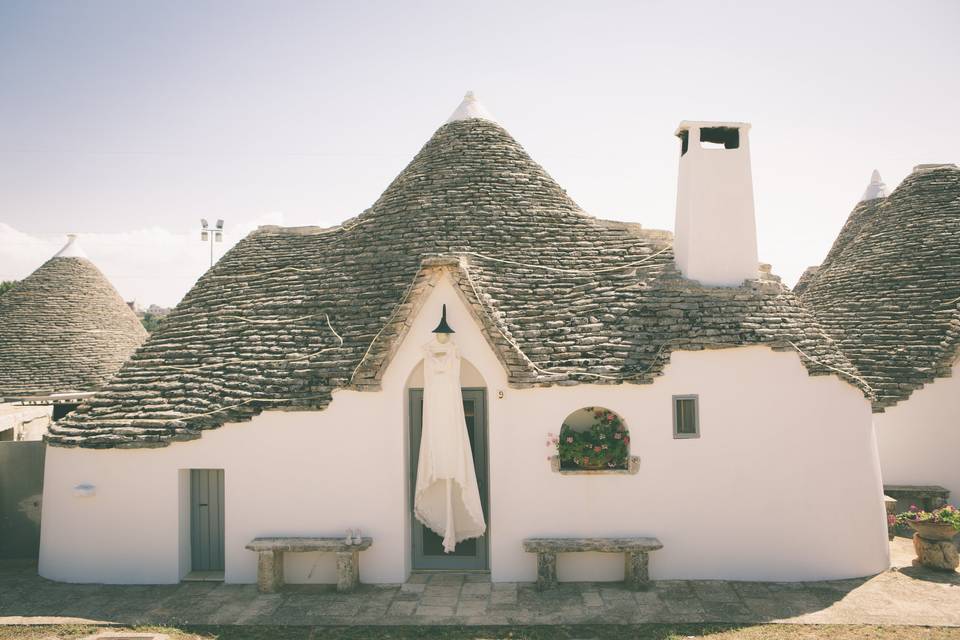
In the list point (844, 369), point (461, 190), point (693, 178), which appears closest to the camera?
point (844, 369)

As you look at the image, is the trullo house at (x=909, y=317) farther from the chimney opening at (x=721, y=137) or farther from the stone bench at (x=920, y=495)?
the chimney opening at (x=721, y=137)

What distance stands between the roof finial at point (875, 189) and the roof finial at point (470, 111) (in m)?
14.8

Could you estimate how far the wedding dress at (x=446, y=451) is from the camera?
29.9 feet

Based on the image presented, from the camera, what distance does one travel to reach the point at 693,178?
10281 mm

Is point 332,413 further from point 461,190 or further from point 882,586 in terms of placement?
point 882,586

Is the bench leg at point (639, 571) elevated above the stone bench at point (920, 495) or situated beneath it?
situated beneath

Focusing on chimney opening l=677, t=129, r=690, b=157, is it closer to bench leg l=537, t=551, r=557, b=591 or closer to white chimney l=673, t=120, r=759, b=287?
white chimney l=673, t=120, r=759, b=287

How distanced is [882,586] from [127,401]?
38.6 feet

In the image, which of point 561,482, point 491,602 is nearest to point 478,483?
point 561,482

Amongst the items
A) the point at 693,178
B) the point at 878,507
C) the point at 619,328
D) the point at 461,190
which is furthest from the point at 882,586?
the point at 461,190

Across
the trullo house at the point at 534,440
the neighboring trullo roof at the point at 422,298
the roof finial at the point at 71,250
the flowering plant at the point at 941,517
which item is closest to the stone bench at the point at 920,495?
the flowering plant at the point at 941,517

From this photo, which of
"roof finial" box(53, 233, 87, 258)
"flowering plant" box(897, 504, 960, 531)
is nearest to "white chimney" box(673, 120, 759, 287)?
"flowering plant" box(897, 504, 960, 531)

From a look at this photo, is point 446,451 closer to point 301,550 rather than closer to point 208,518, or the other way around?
point 301,550

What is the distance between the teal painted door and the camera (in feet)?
31.6
